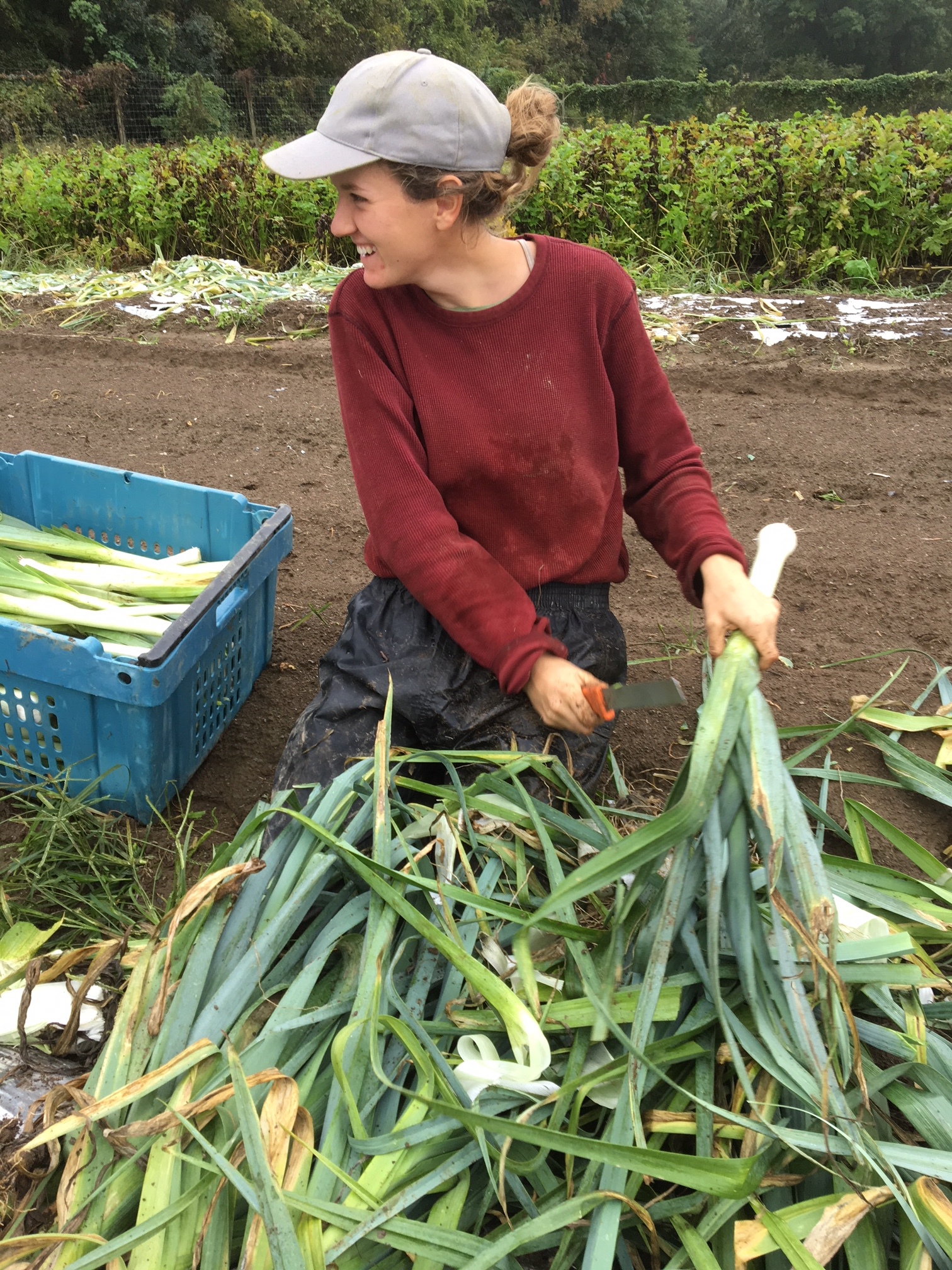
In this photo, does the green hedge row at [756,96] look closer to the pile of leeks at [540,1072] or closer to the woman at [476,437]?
the woman at [476,437]

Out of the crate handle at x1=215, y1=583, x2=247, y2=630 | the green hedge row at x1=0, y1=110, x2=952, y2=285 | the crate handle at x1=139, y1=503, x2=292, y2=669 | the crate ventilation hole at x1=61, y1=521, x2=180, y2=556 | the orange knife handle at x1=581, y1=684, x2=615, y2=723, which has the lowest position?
the crate ventilation hole at x1=61, y1=521, x2=180, y2=556

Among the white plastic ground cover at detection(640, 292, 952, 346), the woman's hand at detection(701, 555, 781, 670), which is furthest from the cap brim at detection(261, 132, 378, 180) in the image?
the white plastic ground cover at detection(640, 292, 952, 346)

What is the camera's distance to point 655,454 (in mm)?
1968

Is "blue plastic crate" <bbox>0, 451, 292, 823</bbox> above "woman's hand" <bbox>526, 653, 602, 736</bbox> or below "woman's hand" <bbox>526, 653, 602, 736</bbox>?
below

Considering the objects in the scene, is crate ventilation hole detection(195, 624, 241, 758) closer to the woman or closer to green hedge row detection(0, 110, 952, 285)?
the woman

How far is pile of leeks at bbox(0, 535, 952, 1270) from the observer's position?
1.12 metres

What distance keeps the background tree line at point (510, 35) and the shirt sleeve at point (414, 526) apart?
2498cm

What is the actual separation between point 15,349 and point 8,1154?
4615mm

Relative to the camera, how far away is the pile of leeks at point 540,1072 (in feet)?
3.66

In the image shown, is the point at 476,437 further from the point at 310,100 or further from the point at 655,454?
the point at 310,100

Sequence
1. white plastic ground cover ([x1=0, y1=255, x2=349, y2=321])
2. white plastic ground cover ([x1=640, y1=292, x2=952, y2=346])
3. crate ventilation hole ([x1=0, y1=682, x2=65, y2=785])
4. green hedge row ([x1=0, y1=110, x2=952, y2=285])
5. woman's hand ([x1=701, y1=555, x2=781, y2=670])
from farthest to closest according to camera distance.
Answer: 1. green hedge row ([x1=0, y1=110, x2=952, y2=285])
2. white plastic ground cover ([x1=0, y1=255, x2=349, y2=321])
3. white plastic ground cover ([x1=640, y1=292, x2=952, y2=346])
4. crate ventilation hole ([x1=0, y1=682, x2=65, y2=785])
5. woman's hand ([x1=701, y1=555, x2=781, y2=670])

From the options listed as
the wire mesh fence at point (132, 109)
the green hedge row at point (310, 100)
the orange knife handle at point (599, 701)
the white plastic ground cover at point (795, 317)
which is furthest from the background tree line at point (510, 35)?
the orange knife handle at point (599, 701)

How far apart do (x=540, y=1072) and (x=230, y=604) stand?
3.97 ft

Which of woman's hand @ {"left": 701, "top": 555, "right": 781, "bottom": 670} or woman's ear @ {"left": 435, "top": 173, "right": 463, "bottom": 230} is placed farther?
woman's ear @ {"left": 435, "top": 173, "right": 463, "bottom": 230}
